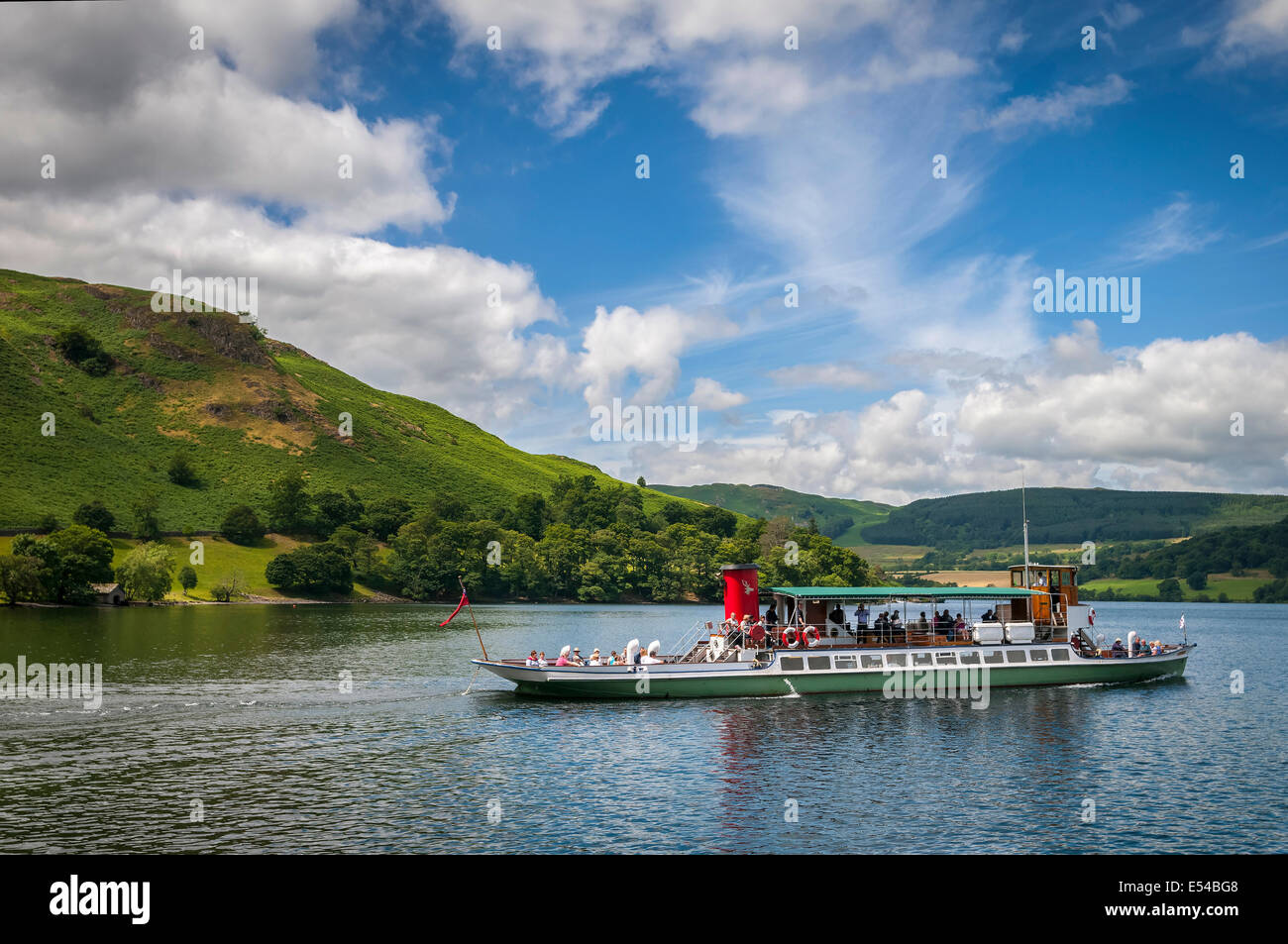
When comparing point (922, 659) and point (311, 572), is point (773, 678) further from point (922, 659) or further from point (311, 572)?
point (311, 572)

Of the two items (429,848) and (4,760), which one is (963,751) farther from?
(4,760)

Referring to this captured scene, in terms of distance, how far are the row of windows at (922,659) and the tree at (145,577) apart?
442ft

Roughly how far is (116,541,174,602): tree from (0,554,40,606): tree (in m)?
15.1

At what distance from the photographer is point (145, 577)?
154375 mm

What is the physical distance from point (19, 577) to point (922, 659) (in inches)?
5453

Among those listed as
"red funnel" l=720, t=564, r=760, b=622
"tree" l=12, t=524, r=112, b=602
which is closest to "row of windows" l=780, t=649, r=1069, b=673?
"red funnel" l=720, t=564, r=760, b=622

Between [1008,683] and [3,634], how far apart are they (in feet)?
326

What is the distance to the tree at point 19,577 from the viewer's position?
444ft

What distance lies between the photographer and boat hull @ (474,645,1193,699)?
59.5 m

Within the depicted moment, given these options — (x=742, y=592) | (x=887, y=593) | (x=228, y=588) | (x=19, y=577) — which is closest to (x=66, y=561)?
(x=19, y=577)

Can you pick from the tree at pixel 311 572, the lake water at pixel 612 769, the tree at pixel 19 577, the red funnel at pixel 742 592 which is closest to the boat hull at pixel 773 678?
the lake water at pixel 612 769

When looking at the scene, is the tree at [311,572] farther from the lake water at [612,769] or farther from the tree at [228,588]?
the lake water at [612,769]
